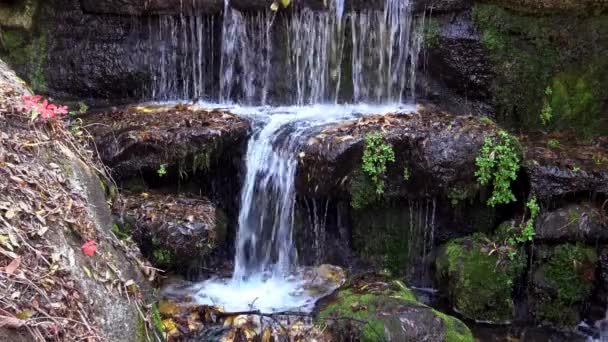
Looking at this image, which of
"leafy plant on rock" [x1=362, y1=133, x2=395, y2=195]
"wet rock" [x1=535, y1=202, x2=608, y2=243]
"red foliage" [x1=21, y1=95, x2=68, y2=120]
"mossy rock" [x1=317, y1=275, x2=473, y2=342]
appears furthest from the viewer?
"leafy plant on rock" [x1=362, y1=133, x2=395, y2=195]

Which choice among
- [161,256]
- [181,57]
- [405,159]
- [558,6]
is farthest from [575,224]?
[181,57]

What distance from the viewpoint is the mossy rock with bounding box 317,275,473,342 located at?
466 centimetres

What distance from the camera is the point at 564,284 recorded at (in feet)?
18.8

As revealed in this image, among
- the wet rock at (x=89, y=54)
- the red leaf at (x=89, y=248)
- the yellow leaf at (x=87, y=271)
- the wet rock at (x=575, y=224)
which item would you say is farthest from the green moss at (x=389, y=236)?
the wet rock at (x=89, y=54)

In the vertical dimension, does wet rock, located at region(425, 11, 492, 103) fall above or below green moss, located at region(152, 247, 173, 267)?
above

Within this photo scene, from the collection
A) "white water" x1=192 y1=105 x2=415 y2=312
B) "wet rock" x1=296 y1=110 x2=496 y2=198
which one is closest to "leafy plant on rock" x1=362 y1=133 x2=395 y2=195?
"wet rock" x1=296 y1=110 x2=496 y2=198

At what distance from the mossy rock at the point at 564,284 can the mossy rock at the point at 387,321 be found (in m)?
1.35

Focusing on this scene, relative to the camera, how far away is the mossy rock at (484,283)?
575cm

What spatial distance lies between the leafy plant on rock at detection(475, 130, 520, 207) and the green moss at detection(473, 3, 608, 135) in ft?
5.39

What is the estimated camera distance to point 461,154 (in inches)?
235

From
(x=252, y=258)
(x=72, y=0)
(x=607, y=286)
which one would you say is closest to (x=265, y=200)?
(x=252, y=258)

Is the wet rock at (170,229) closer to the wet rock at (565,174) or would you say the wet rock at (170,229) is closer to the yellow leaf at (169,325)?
the yellow leaf at (169,325)

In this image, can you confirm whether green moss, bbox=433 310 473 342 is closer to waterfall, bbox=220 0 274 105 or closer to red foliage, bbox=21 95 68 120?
red foliage, bbox=21 95 68 120

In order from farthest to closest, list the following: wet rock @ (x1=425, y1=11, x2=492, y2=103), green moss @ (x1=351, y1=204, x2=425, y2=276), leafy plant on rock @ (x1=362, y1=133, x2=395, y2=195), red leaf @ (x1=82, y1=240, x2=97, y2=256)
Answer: wet rock @ (x1=425, y1=11, x2=492, y2=103), green moss @ (x1=351, y1=204, x2=425, y2=276), leafy plant on rock @ (x1=362, y1=133, x2=395, y2=195), red leaf @ (x1=82, y1=240, x2=97, y2=256)
